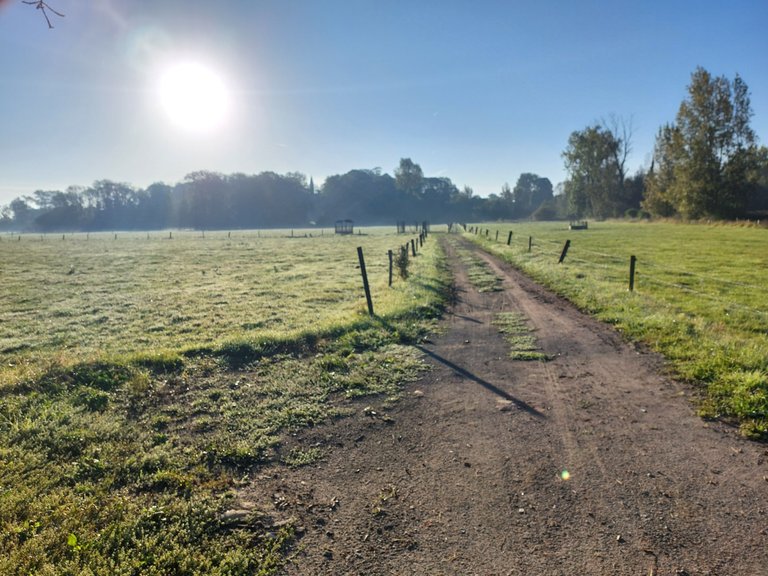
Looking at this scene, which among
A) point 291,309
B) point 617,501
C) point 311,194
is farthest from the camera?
point 311,194

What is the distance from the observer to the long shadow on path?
17.9ft

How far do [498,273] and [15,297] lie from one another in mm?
20959

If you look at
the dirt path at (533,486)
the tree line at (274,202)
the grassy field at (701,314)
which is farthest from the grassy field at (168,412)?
the tree line at (274,202)

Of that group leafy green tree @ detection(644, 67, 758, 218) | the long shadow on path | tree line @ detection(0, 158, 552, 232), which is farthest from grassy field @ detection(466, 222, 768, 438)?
tree line @ detection(0, 158, 552, 232)

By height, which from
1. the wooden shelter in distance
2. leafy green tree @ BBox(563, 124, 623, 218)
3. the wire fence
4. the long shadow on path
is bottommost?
the long shadow on path

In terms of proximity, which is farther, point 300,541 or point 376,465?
point 376,465

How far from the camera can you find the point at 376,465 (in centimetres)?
430

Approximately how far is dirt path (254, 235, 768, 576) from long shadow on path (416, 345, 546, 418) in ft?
0.13

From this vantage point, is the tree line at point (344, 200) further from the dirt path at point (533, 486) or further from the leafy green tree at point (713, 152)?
the dirt path at point (533, 486)

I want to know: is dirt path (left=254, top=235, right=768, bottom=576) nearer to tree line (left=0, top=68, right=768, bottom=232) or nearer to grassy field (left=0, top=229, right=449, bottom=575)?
grassy field (left=0, top=229, right=449, bottom=575)

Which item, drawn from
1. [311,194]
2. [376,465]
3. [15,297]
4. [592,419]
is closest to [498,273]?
[592,419]

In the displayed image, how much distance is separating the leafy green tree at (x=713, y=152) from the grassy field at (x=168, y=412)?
2490 inches

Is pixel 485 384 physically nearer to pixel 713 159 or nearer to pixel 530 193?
pixel 713 159

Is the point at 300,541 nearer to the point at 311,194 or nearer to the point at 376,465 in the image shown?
the point at 376,465
